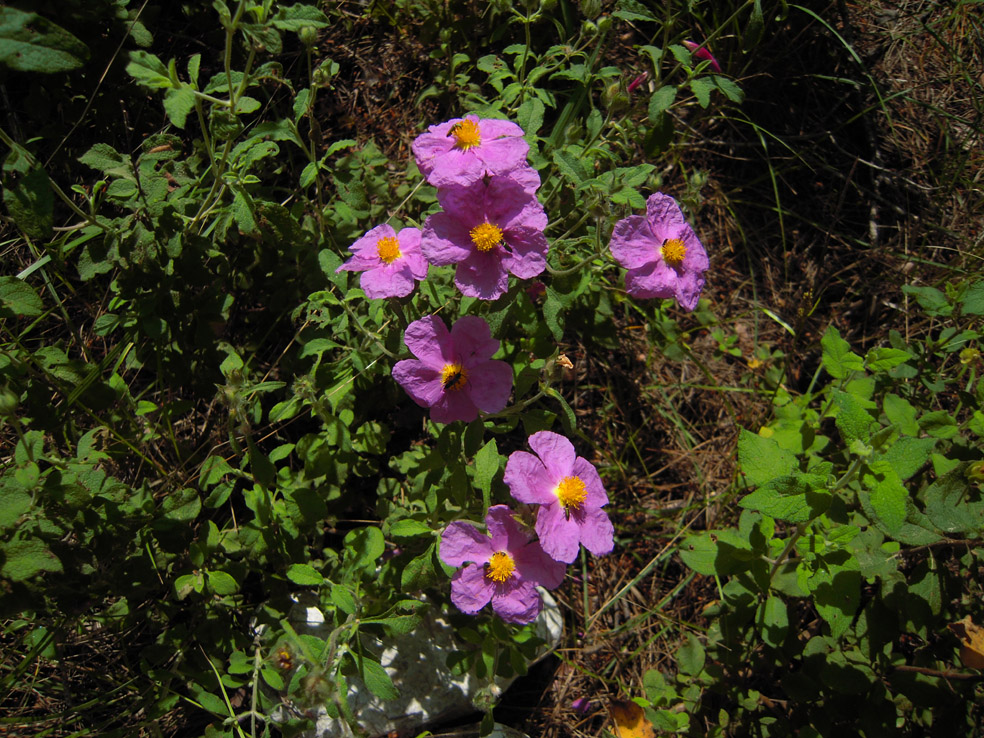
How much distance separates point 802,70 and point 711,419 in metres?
2.00

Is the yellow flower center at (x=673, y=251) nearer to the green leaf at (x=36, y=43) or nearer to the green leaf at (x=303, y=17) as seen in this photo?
the green leaf at (x=303, y=17)

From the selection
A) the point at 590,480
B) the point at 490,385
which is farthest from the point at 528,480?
the point at 490,385

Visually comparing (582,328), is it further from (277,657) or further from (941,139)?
(941,139)

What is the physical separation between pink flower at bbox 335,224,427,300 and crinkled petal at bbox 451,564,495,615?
2.94 ft

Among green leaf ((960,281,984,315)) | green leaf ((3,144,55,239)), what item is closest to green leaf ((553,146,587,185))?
green leaf ((960,281,984,315))

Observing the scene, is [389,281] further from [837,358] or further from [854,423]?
[837,358]

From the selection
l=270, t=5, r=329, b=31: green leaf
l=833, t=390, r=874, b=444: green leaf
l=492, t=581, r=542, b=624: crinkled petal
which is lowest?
l=492, t=581, r=542, b=624: crinkled petal

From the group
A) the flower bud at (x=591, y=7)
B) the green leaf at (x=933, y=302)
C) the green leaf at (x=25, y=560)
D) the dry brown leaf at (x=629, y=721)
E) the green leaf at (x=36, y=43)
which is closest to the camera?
the green leaf at (x=36, y=43)

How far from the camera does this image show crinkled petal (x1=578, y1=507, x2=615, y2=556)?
2.06 metres

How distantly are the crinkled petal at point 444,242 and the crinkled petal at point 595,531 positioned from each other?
2.92 ft

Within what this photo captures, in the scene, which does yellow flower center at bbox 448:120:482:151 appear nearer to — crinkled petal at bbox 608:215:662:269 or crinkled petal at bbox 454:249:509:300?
crinkled petal at bbox 454:249:509:300

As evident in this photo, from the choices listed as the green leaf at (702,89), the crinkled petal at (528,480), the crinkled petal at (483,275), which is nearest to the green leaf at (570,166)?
the crinkled petal at (483,275)

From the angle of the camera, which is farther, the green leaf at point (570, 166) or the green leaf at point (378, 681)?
the green leaf at point (570, 166)

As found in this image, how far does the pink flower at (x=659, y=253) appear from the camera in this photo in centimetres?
210
